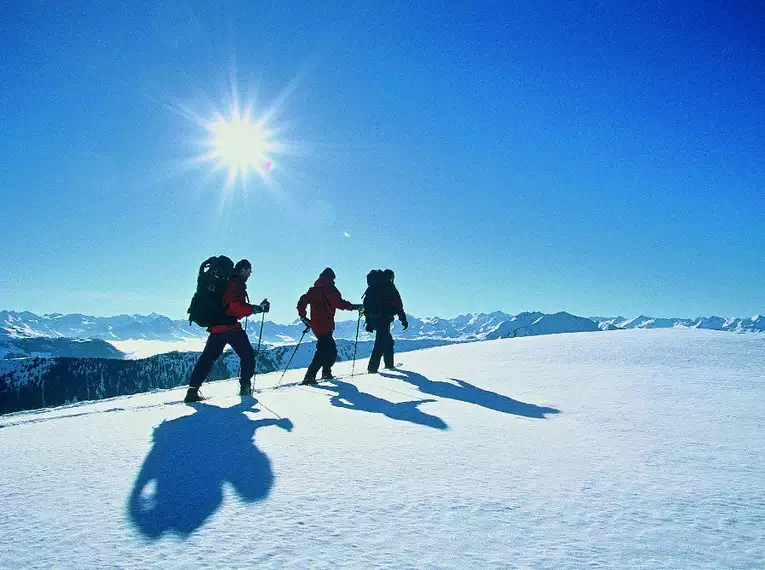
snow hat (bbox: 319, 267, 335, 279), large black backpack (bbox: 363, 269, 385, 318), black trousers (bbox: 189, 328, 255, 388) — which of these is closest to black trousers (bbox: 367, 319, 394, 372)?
large black backpack (bbox: 363, 269, 385, 318)

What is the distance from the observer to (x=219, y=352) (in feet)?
26.0

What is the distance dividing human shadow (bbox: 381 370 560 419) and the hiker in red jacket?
1.73 meters

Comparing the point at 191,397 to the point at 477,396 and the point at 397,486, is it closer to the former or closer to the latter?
the point at 477,396

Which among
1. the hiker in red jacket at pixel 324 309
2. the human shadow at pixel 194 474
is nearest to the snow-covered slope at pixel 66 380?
the hiker in red jacket at pixel 324 309

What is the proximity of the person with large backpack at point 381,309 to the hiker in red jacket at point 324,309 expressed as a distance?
151 centimetres

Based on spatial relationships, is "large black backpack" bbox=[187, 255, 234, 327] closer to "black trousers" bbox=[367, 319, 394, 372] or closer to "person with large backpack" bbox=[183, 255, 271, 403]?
"person with large backpack" bbox=[183, 255, 271, 403]

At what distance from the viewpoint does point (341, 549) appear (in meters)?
2.02

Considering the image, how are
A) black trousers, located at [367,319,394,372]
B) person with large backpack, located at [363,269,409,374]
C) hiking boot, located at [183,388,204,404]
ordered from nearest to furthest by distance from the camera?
1. hiking boot, located at [183,388,204,404]
2. black trousers, located at [367,319,394,372]
3. person with large backpack, located at [363,269,409,374]

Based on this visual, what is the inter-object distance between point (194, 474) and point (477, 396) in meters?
4.60

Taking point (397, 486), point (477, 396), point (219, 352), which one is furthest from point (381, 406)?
point (219, 352)

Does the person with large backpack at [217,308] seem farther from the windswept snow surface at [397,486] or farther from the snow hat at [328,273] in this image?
the snow hat at [328,273]

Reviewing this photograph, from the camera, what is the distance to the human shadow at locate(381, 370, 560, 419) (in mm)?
Answer: 5520

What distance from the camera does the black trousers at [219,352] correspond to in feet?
24.4

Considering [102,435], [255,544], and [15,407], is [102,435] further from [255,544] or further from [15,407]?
[15,407]
